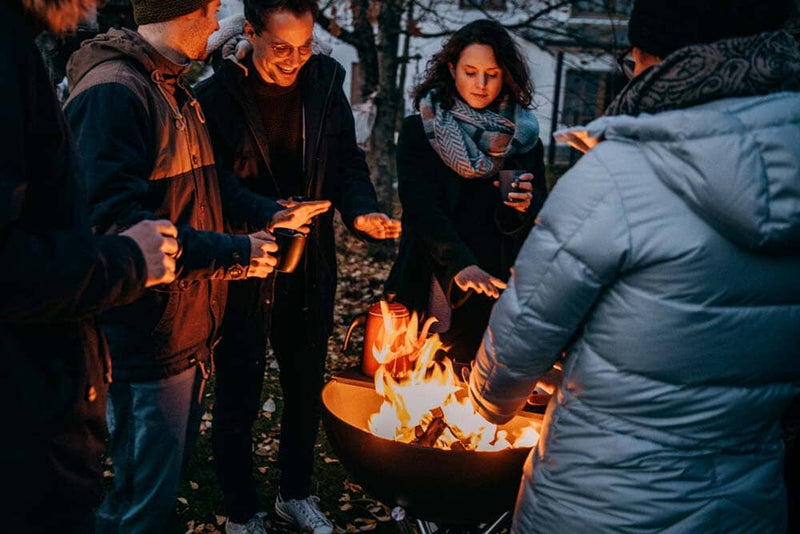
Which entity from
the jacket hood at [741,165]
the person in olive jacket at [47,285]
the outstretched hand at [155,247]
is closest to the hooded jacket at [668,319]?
the jacket hood at [741,165]

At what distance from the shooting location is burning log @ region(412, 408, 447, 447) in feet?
8.20

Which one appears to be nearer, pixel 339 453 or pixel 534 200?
pixel 339 453

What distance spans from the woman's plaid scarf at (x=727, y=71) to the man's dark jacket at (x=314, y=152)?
1.83 meters

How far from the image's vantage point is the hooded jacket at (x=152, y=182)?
2148 mm

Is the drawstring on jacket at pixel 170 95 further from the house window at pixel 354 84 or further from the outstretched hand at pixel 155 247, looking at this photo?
the house window at pixel 354 84

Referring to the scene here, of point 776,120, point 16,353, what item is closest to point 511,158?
point 776,120

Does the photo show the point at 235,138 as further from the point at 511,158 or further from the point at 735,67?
the point at 735,67

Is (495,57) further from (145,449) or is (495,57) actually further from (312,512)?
(312,512)

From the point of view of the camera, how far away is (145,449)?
94.4 inches

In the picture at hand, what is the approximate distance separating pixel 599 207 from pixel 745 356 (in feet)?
1.69

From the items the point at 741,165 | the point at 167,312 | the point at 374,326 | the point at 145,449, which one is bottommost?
Answer: the point at 145,449

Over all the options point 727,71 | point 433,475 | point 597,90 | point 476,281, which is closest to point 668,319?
point 727,71

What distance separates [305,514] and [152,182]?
6.63 ft

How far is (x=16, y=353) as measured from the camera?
4.90 ft
